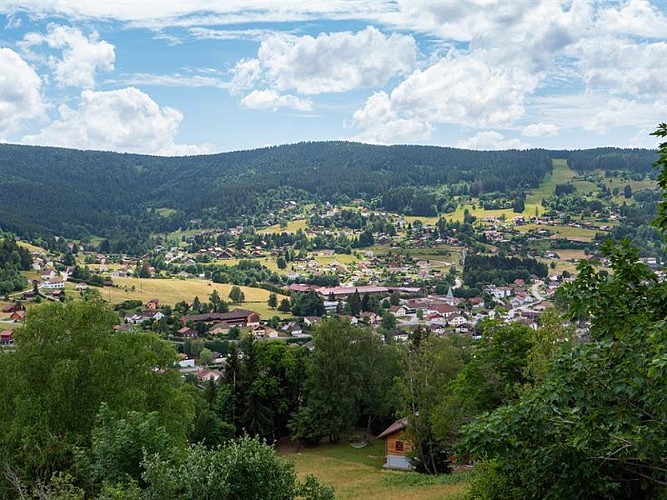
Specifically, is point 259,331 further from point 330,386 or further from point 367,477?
point 367,477

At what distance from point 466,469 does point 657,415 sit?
80.9 ft

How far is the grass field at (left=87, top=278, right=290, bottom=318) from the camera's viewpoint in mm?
120875

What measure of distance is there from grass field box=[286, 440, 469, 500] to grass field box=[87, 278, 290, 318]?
76390 mm

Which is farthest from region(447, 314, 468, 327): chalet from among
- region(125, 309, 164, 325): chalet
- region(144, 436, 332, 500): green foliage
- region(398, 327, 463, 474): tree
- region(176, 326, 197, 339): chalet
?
region(144, 436, 332, 500): green foliage

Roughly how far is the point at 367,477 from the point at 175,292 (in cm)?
10657

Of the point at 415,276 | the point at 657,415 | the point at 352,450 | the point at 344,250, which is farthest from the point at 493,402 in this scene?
the point at 344,250

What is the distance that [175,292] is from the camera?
131500 millimetres

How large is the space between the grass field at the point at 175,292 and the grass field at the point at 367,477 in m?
76.4

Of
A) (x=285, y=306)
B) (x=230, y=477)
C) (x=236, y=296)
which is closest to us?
(x=230, y=477)

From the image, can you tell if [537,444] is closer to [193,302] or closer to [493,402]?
[493,402]

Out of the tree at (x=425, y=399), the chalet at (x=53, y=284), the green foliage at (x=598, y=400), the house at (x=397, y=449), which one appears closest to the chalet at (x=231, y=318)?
the chalet at (x=53, y=284)

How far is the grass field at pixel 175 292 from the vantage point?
12088cm

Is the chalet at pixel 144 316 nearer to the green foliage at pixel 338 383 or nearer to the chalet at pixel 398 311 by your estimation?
the chalet at pixel 398 311

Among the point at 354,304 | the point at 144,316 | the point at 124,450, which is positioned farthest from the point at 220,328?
the point at 124,450
